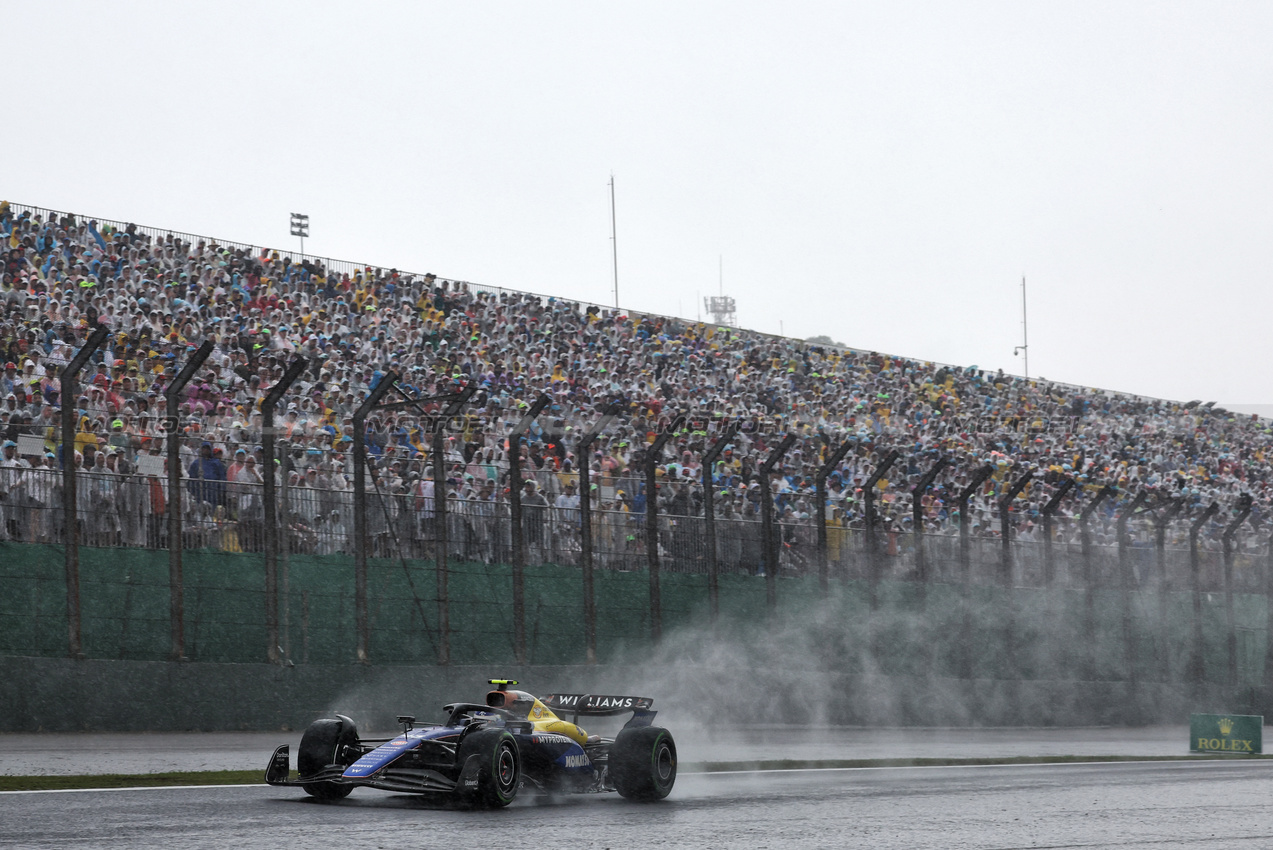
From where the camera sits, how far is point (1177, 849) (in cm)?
961

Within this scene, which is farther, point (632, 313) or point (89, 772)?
point (632, 313)

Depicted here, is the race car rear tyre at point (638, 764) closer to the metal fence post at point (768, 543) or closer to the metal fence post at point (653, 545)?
the metal fence post at point (653, 545)

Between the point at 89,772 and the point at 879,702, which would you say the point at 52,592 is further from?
the point at 879,702

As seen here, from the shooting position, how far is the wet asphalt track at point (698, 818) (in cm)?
884

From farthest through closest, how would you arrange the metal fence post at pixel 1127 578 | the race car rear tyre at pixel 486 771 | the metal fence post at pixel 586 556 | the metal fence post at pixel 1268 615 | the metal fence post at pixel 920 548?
1. the metal fence post at pixel 1268 615
2. the metal fence post at pixel 1127 578
3. the metal fence post at pixel 920 548
4. the metal fence post at pixel 586 556
5. the race car rear tyre at pixel 486 771

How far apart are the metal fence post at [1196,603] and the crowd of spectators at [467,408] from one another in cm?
116

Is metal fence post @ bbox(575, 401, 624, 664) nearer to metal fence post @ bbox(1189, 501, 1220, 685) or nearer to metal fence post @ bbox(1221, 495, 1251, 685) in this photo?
metal fence post @ bbox(1189, 501, 1220, 685)

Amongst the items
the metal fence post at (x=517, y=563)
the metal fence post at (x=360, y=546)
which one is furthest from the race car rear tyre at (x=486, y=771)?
the metal fence post at (x=517, y=563)

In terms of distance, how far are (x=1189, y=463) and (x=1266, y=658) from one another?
42.6ft

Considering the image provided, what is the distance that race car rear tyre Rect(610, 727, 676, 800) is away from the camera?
482 inches

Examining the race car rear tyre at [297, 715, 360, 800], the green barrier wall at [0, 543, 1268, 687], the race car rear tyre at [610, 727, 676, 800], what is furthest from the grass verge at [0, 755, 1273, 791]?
the green barrier wall at [0, 543, 1268, 687]

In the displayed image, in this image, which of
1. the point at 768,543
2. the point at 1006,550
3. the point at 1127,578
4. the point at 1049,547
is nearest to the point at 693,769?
the point at 768,543

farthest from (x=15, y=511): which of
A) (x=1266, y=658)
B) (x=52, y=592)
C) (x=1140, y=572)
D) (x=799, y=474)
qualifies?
(x=1266, y=658)

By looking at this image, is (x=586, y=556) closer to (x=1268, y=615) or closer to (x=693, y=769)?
(x=693, y=769)
